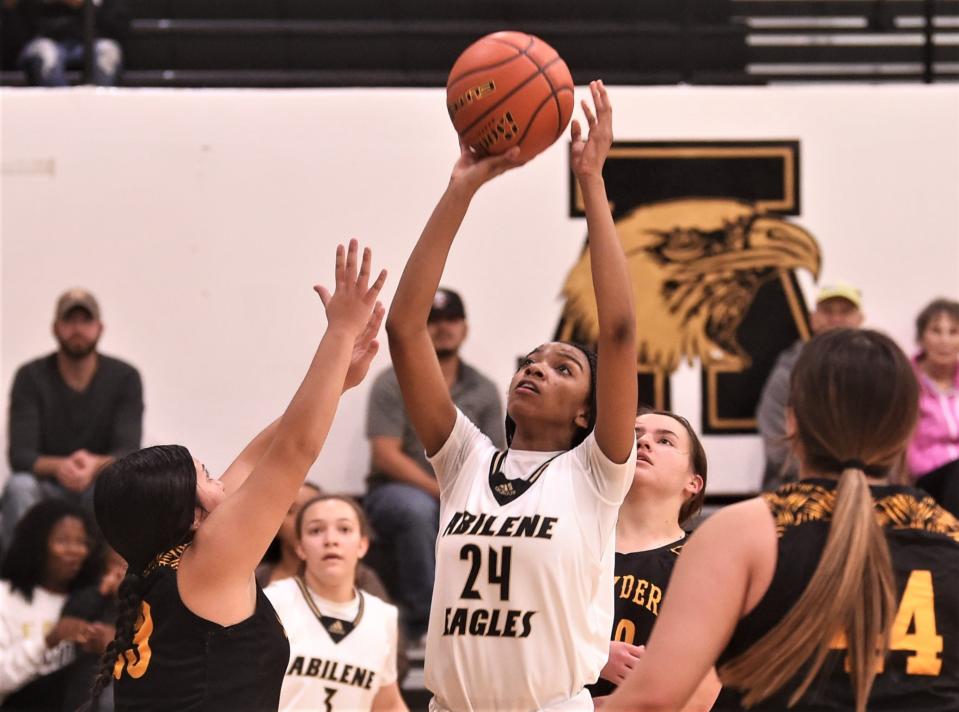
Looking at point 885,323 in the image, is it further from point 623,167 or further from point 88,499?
point 88,499

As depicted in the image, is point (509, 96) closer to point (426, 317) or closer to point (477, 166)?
point (477, 166)

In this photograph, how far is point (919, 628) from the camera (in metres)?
2.36

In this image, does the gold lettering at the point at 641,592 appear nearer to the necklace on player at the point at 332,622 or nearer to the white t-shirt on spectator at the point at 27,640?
the necklace on player at the point at 332,622

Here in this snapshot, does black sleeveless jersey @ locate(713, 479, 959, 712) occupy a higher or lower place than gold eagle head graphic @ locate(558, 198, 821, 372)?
lower

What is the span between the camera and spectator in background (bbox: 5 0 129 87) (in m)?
8.03

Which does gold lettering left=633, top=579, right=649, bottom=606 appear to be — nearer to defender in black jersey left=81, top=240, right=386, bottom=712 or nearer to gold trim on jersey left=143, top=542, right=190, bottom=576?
defender in black jersey left=81, top=240, right=386, bottom=712

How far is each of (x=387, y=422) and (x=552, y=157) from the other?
70.7 inches

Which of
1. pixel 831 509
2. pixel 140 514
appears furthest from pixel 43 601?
pixel 831 509

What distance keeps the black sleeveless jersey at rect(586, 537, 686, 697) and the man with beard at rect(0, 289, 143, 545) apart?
3989mm

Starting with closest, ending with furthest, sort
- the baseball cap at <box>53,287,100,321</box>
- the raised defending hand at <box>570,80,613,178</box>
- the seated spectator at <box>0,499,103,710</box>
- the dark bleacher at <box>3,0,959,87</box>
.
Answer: the raised defending hand at <box>570,80,613,178</box> < the seated spectator at <box>0,499,103,710</box> < the baseball cap at <box>53,287,100,321</box> < the dark bleacher at <box>3,0,959,87</box>

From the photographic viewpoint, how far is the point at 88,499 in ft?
22.4

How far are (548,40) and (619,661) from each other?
564cm

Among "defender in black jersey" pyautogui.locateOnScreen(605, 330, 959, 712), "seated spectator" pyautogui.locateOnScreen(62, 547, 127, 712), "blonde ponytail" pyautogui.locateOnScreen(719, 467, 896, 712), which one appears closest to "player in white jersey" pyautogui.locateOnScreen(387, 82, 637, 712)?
"defender in black jersey" pyautogui.locateOnScreen(605, 330, 959, 712)

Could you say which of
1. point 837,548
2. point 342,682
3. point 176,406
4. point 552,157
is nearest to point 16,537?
point 176,406
